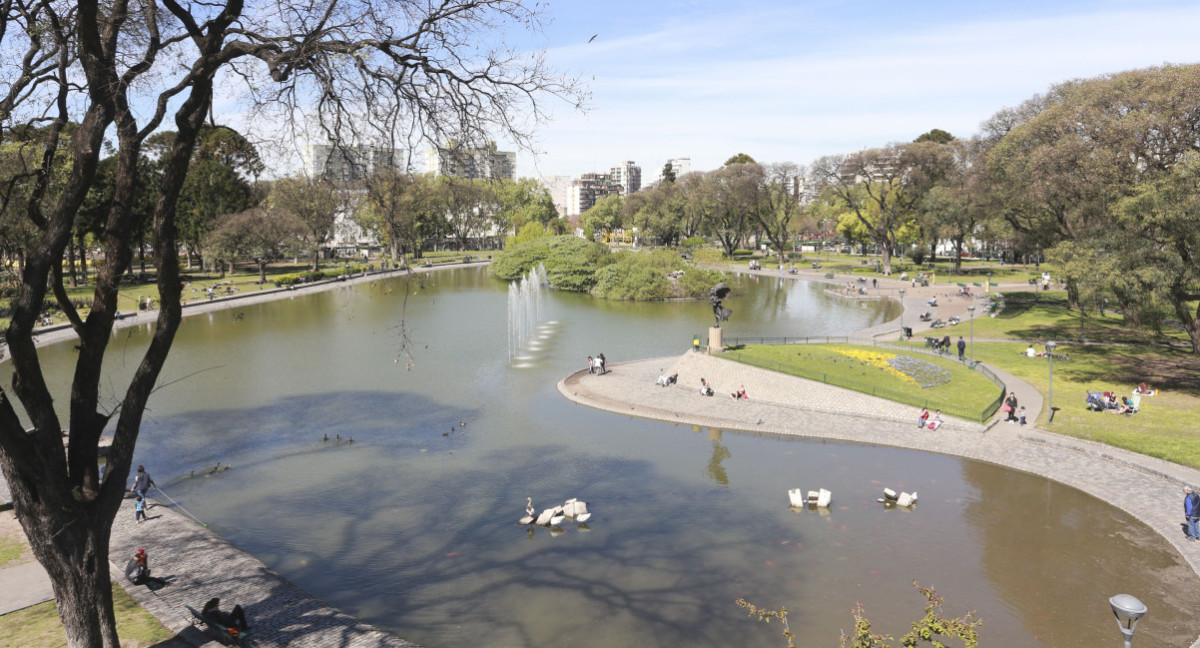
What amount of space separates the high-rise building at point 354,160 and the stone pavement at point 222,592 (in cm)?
894

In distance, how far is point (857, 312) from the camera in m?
61.6

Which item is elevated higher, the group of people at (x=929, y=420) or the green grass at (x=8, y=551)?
the green grass at (x=8, y=551)

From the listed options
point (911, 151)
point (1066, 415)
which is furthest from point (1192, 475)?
point (911, 151)

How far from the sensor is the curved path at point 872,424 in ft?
71.6

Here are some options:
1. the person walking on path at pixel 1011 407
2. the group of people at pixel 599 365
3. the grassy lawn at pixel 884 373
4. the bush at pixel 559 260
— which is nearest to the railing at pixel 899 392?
the grassy lawn at pixel 884 373

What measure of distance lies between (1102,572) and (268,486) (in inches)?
911

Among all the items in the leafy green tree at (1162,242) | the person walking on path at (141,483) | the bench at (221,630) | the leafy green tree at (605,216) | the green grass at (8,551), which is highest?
the leafy green tree at (605,216)

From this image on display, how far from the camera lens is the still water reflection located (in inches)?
611

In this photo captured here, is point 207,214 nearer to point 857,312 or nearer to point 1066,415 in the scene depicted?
point 857,312

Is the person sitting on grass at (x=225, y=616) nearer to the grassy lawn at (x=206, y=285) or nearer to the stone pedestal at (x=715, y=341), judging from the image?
the stone pedestal at (x=715, y=341)

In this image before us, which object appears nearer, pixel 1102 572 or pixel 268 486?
pixel 1102 572

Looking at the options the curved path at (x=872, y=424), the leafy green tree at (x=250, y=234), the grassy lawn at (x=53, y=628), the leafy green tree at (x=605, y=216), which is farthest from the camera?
the leafy green tree at (x=605, y=216)

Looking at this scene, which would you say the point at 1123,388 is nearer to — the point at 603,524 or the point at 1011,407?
the point at 1011,407

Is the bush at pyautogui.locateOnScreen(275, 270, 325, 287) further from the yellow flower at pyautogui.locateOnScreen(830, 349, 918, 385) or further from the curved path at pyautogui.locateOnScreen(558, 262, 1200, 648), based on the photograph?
the yellow flower at pyautogui.locateOnScreen(830, 349, 918, 385)
